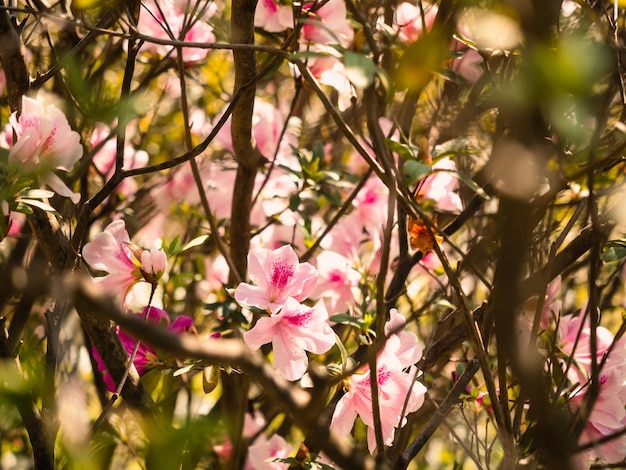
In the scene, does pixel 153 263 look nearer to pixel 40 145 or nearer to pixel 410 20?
pixel 40 145

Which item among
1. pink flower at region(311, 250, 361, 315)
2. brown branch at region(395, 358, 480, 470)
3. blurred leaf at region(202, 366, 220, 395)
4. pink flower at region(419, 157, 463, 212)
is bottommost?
brown branch at region(395, 358, 480, 470)

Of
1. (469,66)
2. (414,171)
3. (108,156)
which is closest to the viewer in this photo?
(414,171)

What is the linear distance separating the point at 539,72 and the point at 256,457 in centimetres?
101

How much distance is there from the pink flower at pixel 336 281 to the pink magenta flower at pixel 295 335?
0.32 m

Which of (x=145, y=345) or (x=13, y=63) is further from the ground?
(x=13, y=63)

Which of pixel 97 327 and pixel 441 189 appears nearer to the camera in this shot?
pixel 97 327

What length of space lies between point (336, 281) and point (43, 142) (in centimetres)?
→ 59

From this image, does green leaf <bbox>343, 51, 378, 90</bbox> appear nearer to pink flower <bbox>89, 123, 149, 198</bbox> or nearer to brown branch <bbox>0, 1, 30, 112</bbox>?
brown branch <bbox>0, 1, 30, 112</bbox>

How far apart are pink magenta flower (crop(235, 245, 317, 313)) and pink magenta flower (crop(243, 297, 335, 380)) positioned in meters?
0.03

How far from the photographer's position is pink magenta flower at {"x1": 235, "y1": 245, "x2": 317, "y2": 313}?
1054 mm

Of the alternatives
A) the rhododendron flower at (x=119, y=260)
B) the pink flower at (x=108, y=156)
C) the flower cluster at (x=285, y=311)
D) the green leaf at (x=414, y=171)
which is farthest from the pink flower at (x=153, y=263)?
the pink flower at (x=108, y=156)

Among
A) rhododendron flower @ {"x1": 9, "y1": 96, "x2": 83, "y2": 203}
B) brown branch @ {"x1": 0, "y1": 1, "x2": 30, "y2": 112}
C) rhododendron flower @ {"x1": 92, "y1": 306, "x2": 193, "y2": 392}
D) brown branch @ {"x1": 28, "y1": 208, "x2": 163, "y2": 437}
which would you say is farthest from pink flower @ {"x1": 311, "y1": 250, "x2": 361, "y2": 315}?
brown branch @ {"x1": 0, "y1": 1, "x2": 30, "y2": 112}

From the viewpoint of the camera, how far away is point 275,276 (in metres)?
1.07

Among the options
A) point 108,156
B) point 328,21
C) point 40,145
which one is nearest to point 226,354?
point 40,145
